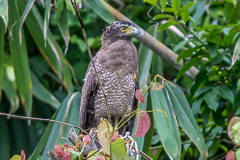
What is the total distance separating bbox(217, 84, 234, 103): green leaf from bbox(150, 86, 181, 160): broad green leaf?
1.88 feet

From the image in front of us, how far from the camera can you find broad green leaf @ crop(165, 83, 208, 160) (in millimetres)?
4215

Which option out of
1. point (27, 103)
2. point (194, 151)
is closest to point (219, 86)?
point (194, 151)

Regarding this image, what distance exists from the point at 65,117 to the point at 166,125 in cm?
86

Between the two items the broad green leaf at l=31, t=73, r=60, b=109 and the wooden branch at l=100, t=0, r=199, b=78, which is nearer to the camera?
the wooden branch at l=100, t=0, r=199, b=78

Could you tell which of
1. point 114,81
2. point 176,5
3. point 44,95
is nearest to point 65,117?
point 114,81

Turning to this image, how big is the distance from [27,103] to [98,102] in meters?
0.91

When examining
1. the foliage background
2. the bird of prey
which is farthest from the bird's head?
the foliage background

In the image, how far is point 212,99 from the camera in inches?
183

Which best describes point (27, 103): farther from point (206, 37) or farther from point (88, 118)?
point (206, 37)

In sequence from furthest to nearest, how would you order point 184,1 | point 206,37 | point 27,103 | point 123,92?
1. point 184,1
2. point 27,103
3. point 206,37
4. point 123,92

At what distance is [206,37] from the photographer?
15.3 ft

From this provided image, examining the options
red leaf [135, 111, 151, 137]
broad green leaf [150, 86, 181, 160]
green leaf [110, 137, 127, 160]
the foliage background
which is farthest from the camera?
the foliage background

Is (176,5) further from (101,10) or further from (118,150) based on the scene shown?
(118,150)

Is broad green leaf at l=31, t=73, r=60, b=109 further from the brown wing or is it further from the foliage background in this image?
the brown wing
